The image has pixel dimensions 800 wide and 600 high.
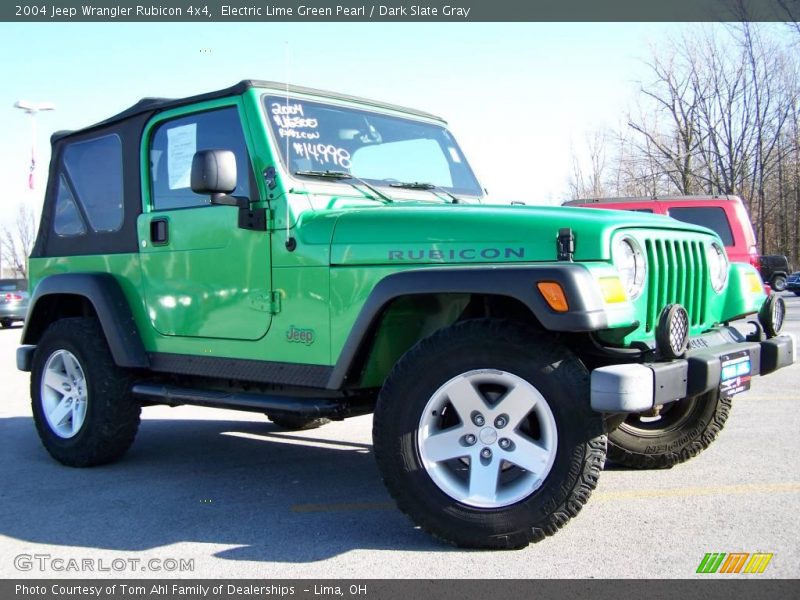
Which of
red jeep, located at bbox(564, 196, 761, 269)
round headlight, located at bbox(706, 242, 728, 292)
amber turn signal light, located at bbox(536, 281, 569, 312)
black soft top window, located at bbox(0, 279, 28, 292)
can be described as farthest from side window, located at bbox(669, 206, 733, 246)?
black soft top window, located at bbox(0, 279, 28, 292)

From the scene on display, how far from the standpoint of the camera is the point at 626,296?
3.45 meters

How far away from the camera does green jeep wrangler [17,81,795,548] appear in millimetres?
3430

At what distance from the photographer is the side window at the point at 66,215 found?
18.5 feet

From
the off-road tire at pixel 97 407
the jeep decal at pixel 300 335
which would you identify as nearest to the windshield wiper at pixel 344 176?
the jeep decal at pixel 300 335

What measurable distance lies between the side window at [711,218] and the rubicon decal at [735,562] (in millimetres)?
9032

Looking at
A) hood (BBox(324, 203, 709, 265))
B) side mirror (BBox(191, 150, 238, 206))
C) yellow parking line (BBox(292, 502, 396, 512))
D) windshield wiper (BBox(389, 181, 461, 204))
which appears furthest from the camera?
windshield wiper (BBox(389, 181, 461, 204))

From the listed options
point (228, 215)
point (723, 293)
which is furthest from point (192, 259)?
point (723, 293)

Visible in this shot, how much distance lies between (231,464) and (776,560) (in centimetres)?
345

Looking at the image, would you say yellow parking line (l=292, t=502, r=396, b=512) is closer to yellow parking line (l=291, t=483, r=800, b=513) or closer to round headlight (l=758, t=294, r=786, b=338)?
yellow parking line (l=291, t=483, r=800, b=513)

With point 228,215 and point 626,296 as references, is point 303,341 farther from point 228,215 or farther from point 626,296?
point 626,296

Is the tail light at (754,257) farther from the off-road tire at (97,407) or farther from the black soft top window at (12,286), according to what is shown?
the black soft top window at (12,286)

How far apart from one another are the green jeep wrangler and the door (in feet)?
0.05

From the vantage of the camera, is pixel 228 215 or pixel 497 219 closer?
pixel 497 219

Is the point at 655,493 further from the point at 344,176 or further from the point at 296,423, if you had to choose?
the point at 296,423
